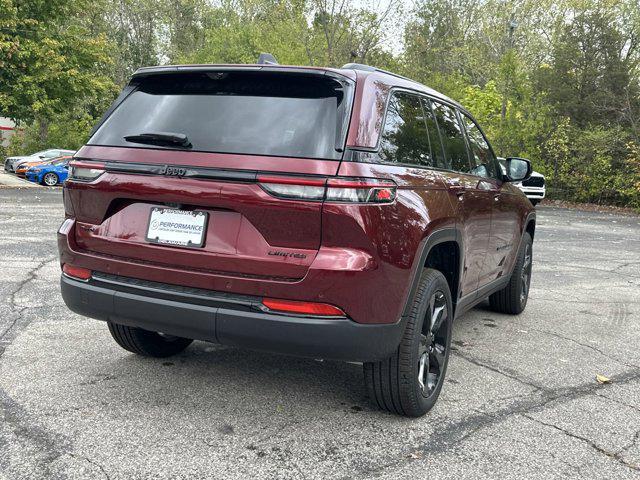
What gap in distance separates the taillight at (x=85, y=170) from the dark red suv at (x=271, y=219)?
0.03 ft

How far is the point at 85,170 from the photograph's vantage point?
323cm

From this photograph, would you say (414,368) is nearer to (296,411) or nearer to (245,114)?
(296,411)

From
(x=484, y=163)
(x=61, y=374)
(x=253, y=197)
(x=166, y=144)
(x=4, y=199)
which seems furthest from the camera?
(x=4, y=199)

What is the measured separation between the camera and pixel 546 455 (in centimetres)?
294

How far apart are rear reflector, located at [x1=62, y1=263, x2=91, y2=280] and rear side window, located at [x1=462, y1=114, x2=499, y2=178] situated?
2.68 meters

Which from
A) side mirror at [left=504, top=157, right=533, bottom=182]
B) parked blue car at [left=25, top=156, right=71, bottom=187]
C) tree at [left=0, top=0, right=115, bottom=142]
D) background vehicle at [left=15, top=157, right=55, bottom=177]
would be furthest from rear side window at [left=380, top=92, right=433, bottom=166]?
background vehicle at [left=15, top=157, right=55, bottom=177]

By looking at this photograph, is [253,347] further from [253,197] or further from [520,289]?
[520,289]

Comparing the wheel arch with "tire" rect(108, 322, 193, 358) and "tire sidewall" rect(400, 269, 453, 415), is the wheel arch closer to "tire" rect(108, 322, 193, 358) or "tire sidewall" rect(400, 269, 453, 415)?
"tire sidewall" rect(400, 269, 453, 415)

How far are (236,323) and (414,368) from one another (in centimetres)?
98

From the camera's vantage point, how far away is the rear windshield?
113 inches

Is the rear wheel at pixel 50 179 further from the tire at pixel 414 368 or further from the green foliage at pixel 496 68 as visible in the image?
the tire at pixel 414 368

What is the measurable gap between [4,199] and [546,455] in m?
16.4

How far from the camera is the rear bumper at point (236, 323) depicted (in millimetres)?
2762

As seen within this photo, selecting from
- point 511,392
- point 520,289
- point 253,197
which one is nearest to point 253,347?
point 253,197
